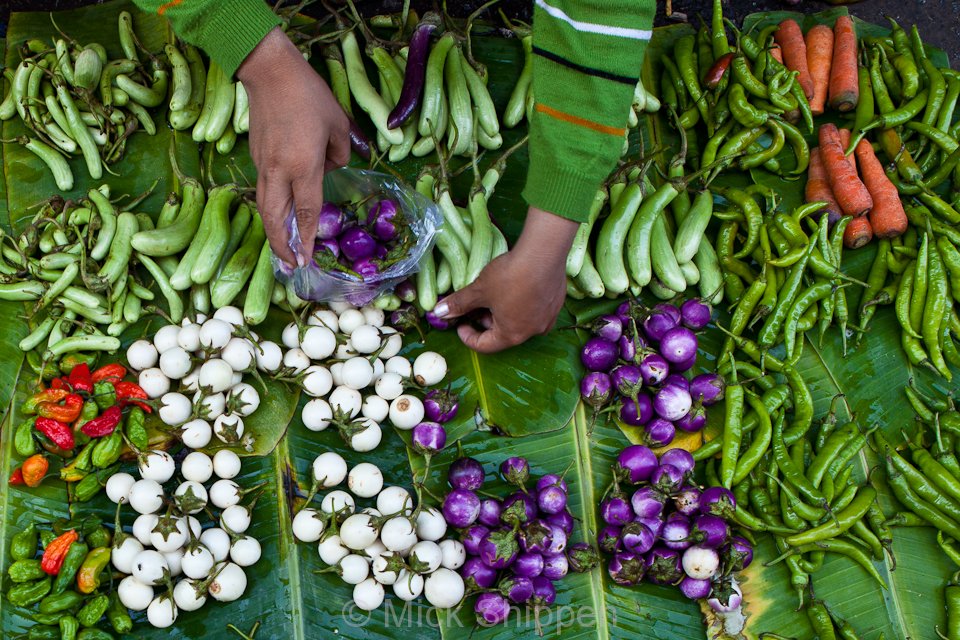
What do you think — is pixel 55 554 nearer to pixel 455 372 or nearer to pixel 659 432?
pixel 455 372

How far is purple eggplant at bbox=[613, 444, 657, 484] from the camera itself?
8.10ft

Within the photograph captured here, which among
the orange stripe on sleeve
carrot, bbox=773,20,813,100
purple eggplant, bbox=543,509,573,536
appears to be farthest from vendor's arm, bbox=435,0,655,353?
carrot, bbox=773,20,813,100

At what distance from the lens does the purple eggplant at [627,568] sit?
2336 mm

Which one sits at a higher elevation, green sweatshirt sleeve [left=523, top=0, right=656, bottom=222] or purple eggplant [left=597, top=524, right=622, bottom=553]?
green sweatshirt sleeve [left=523, top=0, right=656, bottom=222]

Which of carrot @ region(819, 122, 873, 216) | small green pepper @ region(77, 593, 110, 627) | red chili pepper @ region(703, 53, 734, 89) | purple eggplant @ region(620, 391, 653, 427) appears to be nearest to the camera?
small green pepper @ region(77, 593, 110, 627)

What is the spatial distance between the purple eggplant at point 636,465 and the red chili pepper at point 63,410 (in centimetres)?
171

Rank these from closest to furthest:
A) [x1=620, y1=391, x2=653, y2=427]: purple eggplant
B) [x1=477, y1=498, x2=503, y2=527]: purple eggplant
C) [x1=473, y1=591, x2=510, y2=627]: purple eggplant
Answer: [x1=473, y1=591, x2=510, y2=627]: purple eggplant < [x1=477, y1=498, x2=503, y2=527]: purple eggplant < [x1=620, y1=391, x2=653, y2=427]: purple eggplant

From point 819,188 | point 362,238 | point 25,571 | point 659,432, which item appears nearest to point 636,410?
point 659,432

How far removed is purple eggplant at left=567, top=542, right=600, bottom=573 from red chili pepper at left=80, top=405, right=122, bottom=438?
58.0 inches

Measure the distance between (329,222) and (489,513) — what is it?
1.09 m

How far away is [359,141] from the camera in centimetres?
281

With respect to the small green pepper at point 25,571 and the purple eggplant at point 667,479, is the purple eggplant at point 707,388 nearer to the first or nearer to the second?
the purple eggplant at point 667,479

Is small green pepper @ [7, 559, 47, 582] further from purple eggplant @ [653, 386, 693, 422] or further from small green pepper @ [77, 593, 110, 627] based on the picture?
purple eggplant @ [653, 386, 693, 422]

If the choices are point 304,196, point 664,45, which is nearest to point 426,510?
point 304,196
